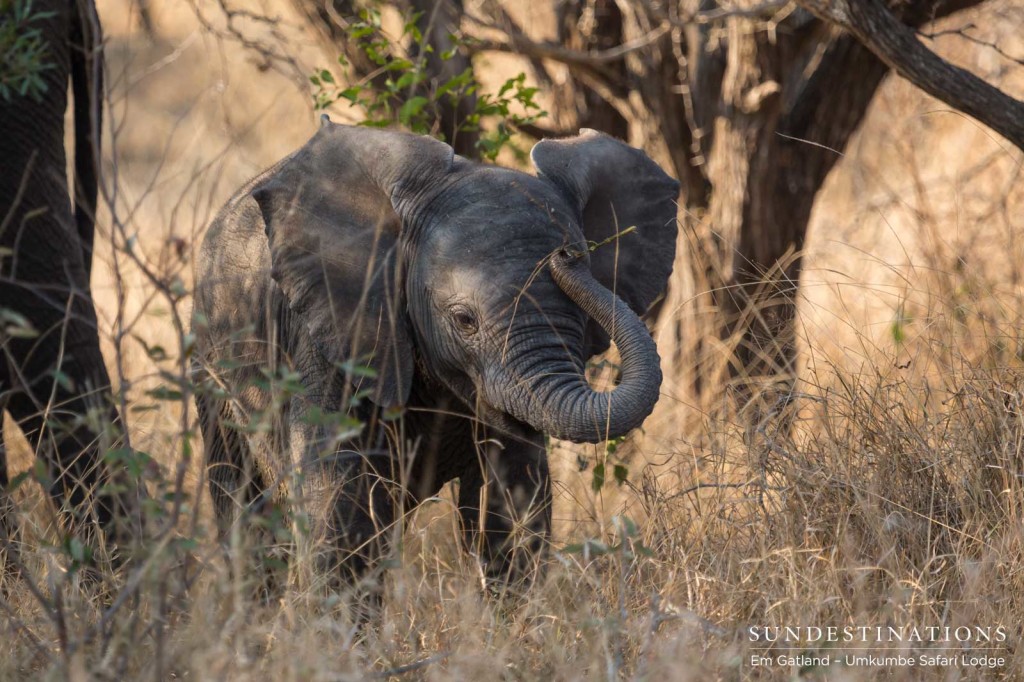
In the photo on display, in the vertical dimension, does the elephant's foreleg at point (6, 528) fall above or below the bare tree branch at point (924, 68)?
below

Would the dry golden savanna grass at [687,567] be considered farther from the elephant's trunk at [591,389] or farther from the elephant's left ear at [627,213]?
the elephant's left ear at [627,213]

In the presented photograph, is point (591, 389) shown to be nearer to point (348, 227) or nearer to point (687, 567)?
point (687, 567)

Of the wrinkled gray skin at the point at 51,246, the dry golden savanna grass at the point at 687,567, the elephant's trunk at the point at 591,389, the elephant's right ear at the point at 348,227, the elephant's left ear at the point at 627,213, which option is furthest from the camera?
the wrinkled gray skin at the point at 51,246

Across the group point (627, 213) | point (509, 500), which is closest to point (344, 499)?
point (509, 500)

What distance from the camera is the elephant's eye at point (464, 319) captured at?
13.3 feet

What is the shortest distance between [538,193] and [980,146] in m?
7.14

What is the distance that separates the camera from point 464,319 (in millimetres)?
4070

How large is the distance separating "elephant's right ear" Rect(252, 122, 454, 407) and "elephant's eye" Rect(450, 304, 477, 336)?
11.1 inches

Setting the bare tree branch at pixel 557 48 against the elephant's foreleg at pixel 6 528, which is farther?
the bare tree branch at pixel 557 48

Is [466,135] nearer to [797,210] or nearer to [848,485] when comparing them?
[797,210]

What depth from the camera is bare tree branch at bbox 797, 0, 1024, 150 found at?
4703mm

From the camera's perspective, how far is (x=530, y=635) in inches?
146

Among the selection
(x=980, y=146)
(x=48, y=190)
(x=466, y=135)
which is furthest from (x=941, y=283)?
(x=980, y=146)

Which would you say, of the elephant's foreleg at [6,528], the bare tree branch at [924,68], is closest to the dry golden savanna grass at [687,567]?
the elephant's foreleg at [6,528]
